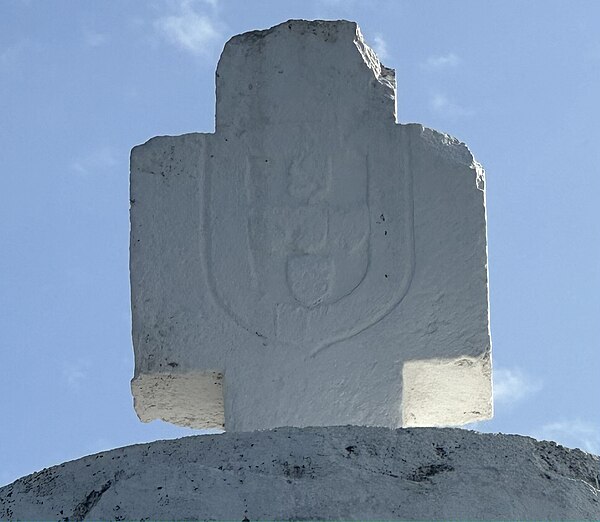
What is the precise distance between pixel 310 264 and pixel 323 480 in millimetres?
1647

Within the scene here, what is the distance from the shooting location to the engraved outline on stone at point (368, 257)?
14.7 ft

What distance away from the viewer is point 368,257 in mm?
4582

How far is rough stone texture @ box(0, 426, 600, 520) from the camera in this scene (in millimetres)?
2910

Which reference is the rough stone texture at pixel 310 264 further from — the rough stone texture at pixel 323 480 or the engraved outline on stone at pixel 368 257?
the rough stone texture at pixel 323 480

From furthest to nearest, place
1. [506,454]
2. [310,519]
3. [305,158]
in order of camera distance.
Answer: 1. [305,158]
2. [506,454]
3. [310,519]

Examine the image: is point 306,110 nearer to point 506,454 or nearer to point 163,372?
point 163,372

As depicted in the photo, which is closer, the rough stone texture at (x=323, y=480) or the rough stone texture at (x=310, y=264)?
the rough stone texture at (x=323, y=480)

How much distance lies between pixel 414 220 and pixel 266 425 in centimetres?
83

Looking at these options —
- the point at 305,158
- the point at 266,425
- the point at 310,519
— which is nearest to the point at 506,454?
the point at 310,519

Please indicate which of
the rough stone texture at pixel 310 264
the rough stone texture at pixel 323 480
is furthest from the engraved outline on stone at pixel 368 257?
the rough stone texture at pixel 323 480

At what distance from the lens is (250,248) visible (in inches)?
181

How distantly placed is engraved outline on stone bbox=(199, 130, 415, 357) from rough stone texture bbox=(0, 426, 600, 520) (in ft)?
4.25

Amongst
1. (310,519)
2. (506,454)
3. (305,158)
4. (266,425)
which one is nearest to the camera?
(310,519)

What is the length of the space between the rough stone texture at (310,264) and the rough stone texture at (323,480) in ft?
4.11
